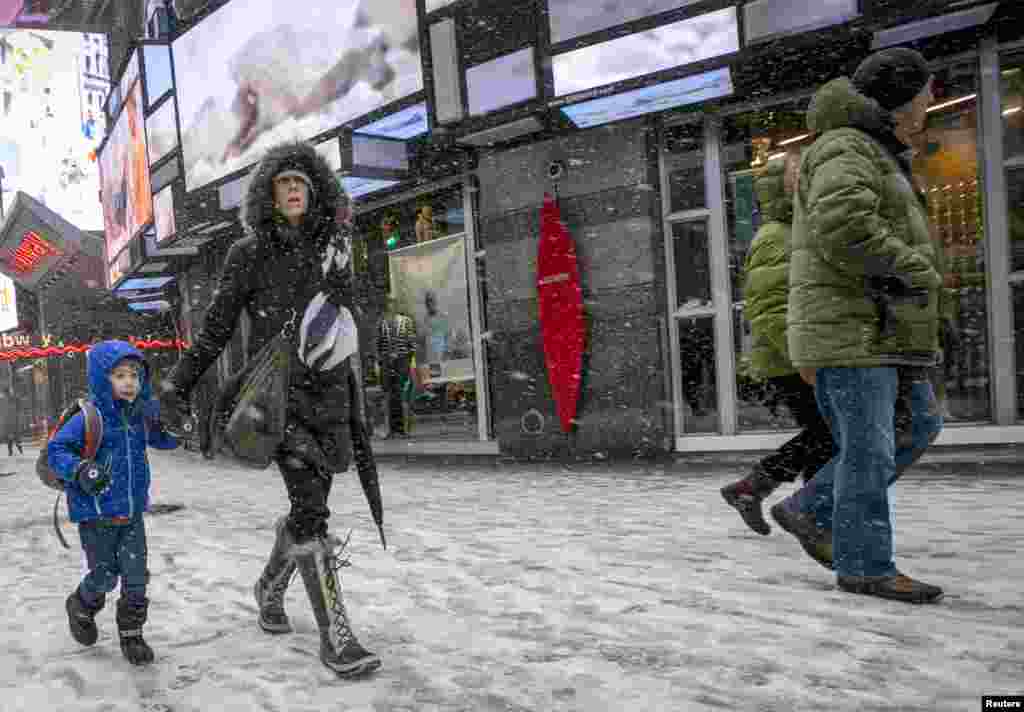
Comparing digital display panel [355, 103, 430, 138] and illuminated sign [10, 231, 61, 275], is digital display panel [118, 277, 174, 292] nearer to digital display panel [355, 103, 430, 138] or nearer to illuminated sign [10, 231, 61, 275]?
digital display panel [355, 103, 430, 138]

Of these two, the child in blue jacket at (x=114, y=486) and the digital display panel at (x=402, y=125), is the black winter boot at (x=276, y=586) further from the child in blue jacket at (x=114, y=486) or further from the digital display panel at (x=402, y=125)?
the digital display panel at (x=402, y=125)

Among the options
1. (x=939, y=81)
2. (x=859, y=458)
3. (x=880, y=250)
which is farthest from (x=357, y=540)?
(x=939, y=81)

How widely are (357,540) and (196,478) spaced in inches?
238

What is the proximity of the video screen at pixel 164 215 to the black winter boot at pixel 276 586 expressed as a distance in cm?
1169

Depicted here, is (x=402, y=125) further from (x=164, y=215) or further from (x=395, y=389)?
(x=164, y=215)

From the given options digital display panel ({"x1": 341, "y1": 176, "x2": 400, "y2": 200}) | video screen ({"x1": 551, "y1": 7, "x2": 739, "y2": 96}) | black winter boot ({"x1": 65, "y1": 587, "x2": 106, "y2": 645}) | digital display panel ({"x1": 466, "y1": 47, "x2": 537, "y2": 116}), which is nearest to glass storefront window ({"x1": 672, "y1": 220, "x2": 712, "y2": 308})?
video screen ({"x1": 551, "y1": 7, "x2": 739, "y2": 96})

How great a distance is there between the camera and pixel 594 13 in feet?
24.6

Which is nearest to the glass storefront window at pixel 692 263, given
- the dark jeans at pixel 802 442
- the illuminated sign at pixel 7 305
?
the dark jeans at pixel 802 442

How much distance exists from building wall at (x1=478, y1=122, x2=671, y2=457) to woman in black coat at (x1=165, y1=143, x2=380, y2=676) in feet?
16.6

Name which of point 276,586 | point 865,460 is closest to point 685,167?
point 865,460

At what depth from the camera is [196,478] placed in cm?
1054

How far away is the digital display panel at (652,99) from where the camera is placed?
280 inches

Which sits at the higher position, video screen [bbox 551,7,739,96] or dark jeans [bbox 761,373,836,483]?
video screen [bbox 551,7,739,96]

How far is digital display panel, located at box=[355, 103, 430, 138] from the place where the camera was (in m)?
9.06
